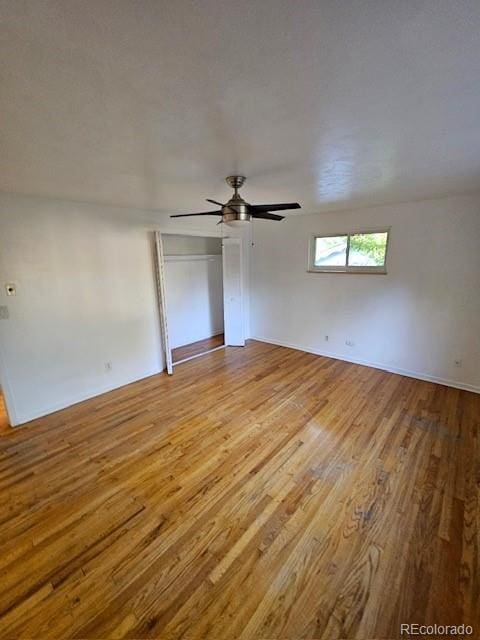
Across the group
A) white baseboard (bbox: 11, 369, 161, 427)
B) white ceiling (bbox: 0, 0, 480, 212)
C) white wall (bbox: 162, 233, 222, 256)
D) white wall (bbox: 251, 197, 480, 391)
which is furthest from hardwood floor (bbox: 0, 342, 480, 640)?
white wall (bbox: 162, 233, 222, 256)

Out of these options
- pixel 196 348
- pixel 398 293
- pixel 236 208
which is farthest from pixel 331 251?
pixel 196 348

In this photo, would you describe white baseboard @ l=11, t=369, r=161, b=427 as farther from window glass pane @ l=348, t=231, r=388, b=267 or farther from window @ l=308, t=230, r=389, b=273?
window glass pane @ l=348, t=231, r=388, b=267

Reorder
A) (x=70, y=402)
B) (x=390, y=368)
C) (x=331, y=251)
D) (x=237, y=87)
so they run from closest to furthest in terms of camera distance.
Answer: (x=237, y=87)
(x=70, y=402)
(x=390, y=368)
(x=331, y=251)

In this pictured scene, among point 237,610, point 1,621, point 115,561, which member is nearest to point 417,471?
point 237,610

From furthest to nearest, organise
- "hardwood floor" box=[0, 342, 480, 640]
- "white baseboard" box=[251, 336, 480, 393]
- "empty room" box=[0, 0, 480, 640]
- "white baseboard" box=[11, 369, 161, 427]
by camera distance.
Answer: "white baseboard" box=[251, 336, 480, 393], "white baseboard" box=[11, 369, 161, 427], "hardwood floor" box=[0, 342, 480, 640], "empty room" box=[0, 0, 480, 640]

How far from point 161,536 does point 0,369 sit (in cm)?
243

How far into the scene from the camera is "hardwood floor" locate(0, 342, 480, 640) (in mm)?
1359

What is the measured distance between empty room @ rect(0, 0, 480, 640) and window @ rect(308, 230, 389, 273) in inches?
2.0

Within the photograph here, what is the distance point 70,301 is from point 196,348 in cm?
255

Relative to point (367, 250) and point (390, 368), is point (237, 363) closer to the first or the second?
point (390, 368)

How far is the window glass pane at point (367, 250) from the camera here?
3.96 metres

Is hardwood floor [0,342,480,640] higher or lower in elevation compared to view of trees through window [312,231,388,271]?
lower

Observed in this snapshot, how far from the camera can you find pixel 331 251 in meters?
A: 4.50

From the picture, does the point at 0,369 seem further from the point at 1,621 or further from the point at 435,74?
the point at 435,74
